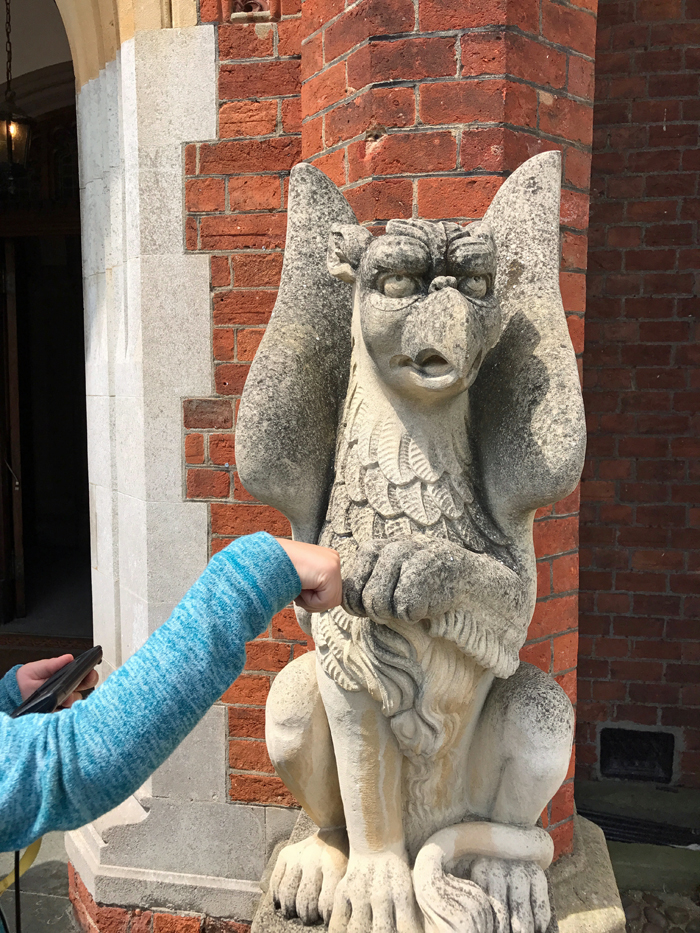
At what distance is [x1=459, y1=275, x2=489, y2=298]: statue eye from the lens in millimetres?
1405

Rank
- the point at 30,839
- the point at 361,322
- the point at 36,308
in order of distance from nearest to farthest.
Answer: the point at 30,839 → the point at 361,322 → the point at 36,308

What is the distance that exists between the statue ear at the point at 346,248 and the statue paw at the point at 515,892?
1172mm

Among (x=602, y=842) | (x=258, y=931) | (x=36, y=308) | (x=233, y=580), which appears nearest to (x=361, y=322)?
(x=233, y=580)

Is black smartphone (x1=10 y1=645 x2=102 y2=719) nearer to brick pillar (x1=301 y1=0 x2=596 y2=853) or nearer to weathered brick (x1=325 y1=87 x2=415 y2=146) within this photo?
brick pillar (x1=301 y1=0 x2=596 y2=853)

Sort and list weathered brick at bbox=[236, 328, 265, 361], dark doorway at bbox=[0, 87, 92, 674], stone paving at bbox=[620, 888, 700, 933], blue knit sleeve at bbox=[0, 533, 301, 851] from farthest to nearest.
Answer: dark doorway at bbox=[0, 87, 92, 674], stone paving at bbox=[620, 888, 700, 933], weathered brick at bbox=[236, 328, 265, 361], blue knit sleeve at bbox=[0, 533, 301, 851]

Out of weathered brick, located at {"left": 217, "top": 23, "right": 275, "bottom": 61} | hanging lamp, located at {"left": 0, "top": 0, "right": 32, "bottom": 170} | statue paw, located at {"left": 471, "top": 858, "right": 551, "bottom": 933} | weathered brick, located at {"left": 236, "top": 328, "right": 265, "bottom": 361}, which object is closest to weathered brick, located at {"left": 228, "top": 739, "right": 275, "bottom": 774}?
statue paw, located at {"left": 471, "top": 858, "right": 551, "bottom": 933}

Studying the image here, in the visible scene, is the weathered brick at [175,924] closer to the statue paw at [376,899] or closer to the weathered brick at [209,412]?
the statue paw at [376,899]

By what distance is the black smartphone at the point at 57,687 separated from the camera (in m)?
1.21

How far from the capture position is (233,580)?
982 millimetres

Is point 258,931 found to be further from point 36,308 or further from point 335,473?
point 36,308

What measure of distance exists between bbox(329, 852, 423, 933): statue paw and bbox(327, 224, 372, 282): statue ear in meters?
1.13

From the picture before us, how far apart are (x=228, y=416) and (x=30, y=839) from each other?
1.68 m

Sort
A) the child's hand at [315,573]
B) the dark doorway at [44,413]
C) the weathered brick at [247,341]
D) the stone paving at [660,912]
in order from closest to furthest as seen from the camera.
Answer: the child's hand at [315,573] < the weathered brick at [247,341] < the stone paving at [660,912] < the dark doorway at [44,413]

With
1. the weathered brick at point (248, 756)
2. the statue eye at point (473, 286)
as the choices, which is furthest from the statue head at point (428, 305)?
the weathered brick at point (248, 756)
